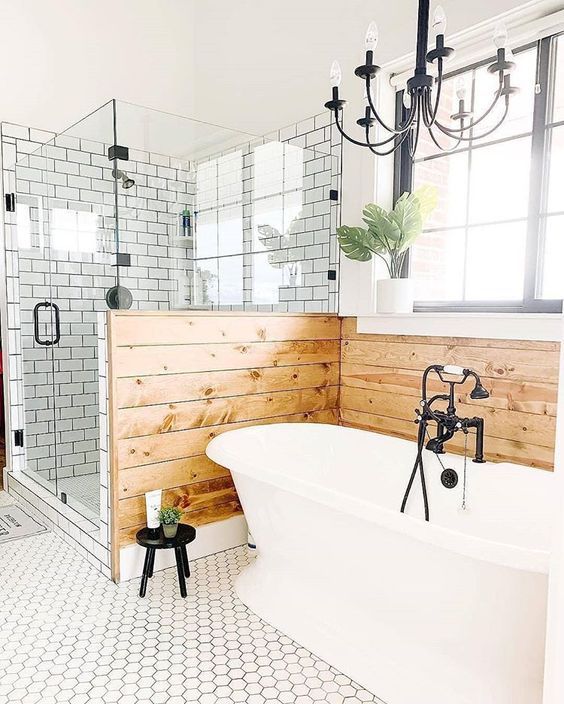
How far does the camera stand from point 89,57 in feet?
11.9

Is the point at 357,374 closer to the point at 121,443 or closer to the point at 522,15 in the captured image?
the point at 121,443

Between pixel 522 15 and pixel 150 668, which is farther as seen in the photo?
pixel 522 15

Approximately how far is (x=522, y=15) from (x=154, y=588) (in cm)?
278

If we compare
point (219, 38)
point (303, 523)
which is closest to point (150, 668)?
point (303, 523)

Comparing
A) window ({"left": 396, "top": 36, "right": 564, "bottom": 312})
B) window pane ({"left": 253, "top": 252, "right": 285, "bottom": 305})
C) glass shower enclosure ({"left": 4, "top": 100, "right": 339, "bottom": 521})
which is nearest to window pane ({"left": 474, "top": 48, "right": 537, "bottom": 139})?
window ({"left": 396, "top": 36, "right": 564, "bottom": 312})

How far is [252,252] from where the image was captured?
3.22 metres

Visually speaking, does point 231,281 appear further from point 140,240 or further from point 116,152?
point 116,152

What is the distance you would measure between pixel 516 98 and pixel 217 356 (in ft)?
5.82

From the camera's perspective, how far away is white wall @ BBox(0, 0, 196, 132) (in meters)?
3.36

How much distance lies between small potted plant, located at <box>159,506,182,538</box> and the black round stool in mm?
22

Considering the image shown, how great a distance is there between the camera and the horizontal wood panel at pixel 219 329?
92.9 inches

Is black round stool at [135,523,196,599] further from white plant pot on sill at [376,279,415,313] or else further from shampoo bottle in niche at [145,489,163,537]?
white plant pot on sill at [376,279,415,313]

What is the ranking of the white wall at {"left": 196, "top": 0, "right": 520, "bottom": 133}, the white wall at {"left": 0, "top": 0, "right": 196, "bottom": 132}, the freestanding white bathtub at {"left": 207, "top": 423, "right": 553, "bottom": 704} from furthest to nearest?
the white wall at {"left": 0, "top": 0, "right": 196, "bottom": 132} < the white wall at {"left": 196, "top": 0, "right": 520, "bottom": 133} < the freestanding white bathtub at {"left": 207, "top": 423, "right": 553, "bottom": 704}

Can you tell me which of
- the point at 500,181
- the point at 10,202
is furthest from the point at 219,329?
the point at 10,202
